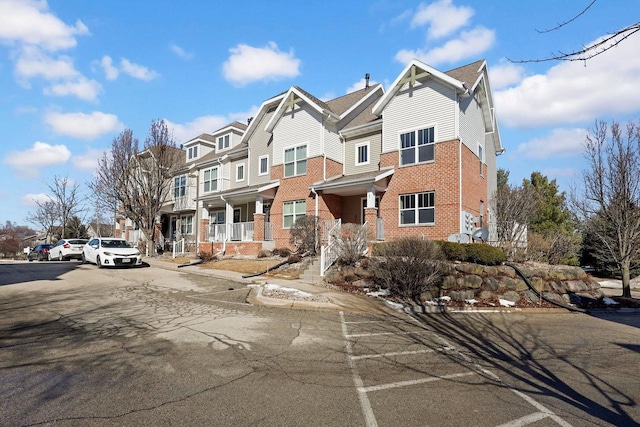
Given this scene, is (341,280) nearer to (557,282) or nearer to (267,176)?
(557,282)

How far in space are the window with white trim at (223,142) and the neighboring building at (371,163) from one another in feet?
9.88

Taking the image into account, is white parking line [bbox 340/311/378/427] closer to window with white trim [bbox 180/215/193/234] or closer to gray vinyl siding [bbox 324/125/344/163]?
gray vinyl siding [bbox 324/125/344/163]

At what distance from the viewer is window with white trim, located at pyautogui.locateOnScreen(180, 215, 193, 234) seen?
33381 millimetres

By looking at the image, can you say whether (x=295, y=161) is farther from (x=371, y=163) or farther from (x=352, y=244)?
(x=352, y=244)

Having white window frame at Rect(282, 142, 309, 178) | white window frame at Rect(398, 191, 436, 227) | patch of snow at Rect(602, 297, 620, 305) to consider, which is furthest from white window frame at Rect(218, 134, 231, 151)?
patch of snow at Rect(602, 297, 620, 305)

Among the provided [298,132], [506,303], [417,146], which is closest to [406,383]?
[506,303]

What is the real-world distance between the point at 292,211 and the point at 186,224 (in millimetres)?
15237

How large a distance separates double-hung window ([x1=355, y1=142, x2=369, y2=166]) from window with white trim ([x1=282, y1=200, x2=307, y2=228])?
4.02 metres

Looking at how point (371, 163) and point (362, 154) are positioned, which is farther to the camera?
point (362, 154)

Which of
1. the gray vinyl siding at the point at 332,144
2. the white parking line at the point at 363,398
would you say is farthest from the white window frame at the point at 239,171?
the white parking line at the point at 363,398

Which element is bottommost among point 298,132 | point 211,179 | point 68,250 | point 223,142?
point 68,250

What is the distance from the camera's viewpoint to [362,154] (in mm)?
22156

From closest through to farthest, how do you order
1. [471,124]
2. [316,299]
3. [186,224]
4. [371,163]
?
[316,299], [471,124], [371,163], [186,224]

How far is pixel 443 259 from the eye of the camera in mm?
12805
